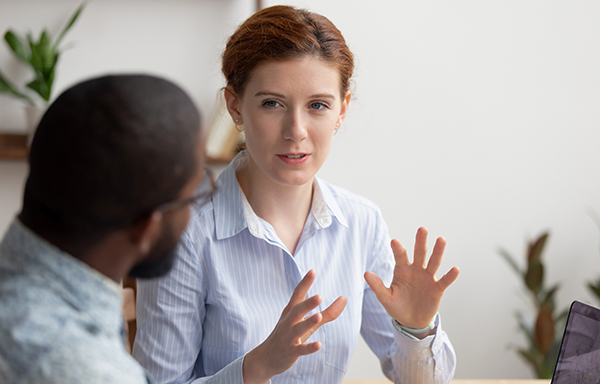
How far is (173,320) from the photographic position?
119cm

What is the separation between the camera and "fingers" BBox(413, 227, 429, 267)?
3.72 ft

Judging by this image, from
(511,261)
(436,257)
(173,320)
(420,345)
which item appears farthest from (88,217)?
(511,261)

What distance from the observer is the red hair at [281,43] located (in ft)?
3.95

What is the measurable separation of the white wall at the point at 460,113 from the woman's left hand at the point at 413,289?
128 centimetres

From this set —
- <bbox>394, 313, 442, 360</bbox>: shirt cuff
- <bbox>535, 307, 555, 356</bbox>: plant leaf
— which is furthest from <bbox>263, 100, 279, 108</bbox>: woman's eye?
<bbox>535, 307, 555, 356</bbox>: plant leaf

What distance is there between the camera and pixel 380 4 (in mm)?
2352

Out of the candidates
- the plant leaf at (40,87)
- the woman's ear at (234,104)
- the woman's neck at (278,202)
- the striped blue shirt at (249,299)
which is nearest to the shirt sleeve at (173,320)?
the striped blue shirt at (249,299)

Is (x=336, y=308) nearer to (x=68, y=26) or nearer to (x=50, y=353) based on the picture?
(x=50, y=353)

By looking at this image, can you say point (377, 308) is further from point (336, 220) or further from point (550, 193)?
point (550, 193)

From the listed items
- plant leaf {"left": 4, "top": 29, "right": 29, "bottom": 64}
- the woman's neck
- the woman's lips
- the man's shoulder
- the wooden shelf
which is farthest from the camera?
the wooden shelf

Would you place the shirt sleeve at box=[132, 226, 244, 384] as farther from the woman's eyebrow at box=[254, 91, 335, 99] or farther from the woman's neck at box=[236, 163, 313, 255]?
the woman's eyebrow at box=[254, 91, 335, 99]

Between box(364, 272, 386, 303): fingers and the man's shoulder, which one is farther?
box(364, 272, 386, 303): fingers

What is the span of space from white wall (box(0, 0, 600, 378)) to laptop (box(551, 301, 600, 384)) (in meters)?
1.51

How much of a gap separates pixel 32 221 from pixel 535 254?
7.20 feet
